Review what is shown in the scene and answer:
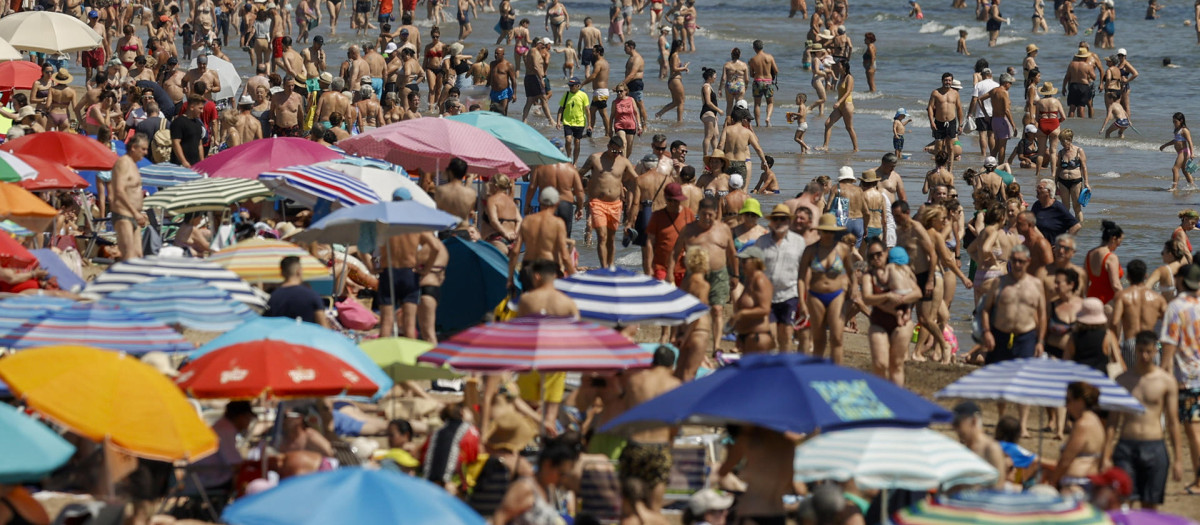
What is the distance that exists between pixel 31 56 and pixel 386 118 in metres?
10.2

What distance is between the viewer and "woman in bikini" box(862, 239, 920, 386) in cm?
1150

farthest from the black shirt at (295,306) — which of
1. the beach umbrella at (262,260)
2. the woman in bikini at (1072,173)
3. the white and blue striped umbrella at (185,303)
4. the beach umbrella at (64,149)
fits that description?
the woman in bikini at (1072,173)

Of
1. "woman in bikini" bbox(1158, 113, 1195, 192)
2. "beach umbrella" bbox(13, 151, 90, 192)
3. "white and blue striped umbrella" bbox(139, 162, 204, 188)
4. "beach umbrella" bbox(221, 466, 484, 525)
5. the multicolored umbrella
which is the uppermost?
"beach umbrella" bbox(221, 466, 484, 525)

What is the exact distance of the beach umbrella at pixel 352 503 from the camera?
6.14 m

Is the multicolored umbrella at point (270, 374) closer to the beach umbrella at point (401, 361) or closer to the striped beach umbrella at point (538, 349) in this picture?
the striped beach umbrella at point (538, 349)

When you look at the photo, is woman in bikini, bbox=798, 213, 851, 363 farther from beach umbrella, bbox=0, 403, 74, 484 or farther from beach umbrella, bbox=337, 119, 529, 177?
beach umbrella, bbox=0, 403, 74, 484

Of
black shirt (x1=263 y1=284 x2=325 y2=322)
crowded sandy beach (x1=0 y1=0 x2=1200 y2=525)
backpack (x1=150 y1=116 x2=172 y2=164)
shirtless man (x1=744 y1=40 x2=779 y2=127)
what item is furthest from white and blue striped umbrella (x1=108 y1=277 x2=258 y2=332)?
shirtless man (x1=744 y1=40 x2=779 y2=127)

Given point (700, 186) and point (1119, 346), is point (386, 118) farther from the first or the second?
point (1119, 346)

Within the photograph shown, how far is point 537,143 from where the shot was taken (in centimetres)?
1608

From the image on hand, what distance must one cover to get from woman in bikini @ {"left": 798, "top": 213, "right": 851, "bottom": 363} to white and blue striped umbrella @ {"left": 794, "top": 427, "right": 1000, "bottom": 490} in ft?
13.5

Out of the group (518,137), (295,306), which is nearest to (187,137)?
(518,137)

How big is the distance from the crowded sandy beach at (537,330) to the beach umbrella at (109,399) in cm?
2

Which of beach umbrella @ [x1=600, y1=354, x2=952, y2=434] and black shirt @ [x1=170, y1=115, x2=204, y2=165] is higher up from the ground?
beach umbrella @ [x1=600, y1=354, x2=952, y2=434]

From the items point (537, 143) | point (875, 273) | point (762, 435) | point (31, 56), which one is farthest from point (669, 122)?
point (762, 435)
